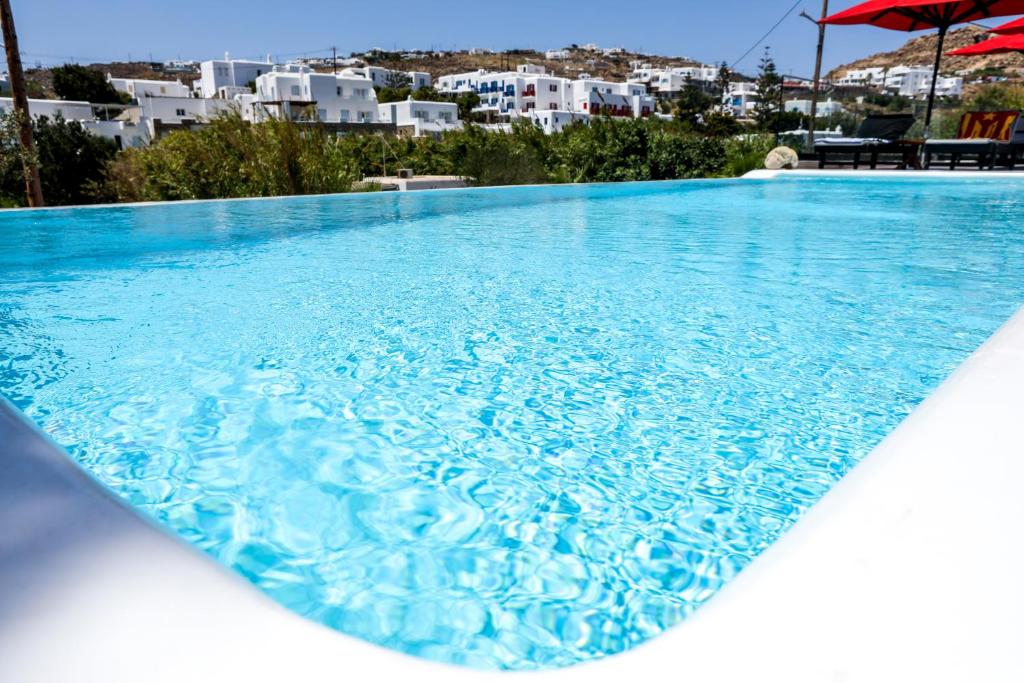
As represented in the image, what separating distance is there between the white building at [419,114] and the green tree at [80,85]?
2605cm

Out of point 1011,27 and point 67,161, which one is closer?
point 1011,27

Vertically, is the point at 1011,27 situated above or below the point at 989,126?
above

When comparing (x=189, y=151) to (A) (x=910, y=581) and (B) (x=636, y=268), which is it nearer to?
(B) (x=636, y=268)

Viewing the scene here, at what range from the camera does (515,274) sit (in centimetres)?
509

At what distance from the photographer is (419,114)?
62.5 m

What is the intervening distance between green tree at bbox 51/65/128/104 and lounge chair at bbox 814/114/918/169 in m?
67.7

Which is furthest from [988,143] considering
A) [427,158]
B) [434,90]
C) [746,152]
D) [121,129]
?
[434,90]

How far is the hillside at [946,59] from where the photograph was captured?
77375 mm

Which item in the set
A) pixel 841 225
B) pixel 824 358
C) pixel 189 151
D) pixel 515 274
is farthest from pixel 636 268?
pixel 189 151

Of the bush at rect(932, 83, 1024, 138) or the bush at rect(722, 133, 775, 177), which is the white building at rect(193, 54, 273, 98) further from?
the bush at rect(932, 83, 1024, 138)

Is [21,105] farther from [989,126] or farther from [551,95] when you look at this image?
[551,95]

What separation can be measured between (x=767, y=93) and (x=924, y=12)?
54748 mm

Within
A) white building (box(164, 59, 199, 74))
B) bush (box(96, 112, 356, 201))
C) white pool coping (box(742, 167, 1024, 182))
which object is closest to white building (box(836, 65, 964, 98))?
white pool coping (box(742, 167, 1024, 182))

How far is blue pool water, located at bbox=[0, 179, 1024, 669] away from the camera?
5.35 feet
